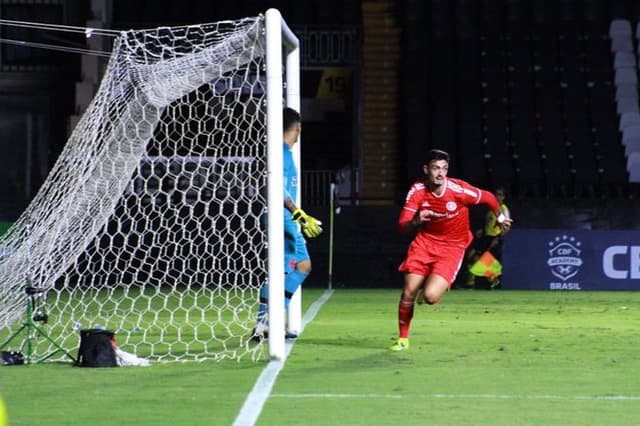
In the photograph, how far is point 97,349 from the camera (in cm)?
1122

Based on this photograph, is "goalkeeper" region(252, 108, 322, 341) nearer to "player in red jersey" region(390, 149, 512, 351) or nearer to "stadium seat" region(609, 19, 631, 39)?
"player in red jersey" region(390, 149, 512, 351)

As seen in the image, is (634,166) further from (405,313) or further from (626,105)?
(405,313)

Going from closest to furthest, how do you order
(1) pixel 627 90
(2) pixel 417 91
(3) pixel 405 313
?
(3) pixel 405 313, (2) pixel 417 91, (1) pixel 627 90

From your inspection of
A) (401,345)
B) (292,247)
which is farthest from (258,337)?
(401,345)

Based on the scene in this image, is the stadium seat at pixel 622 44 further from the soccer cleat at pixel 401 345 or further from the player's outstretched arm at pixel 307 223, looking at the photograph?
the player's outstretched arm at pixel 307 223

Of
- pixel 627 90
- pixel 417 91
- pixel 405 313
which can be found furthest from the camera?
pixel 627 90

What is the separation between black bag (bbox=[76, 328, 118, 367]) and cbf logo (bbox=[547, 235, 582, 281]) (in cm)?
1420

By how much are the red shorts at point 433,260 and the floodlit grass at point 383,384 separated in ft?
2.17

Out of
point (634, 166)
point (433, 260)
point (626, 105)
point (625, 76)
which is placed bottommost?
point (433, 260)

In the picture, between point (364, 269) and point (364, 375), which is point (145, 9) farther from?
point (364, 375)

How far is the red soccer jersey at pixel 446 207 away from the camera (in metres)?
12.7

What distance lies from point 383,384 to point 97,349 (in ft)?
7.60

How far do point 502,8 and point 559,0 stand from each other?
4.08ft

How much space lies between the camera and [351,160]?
29844mm
